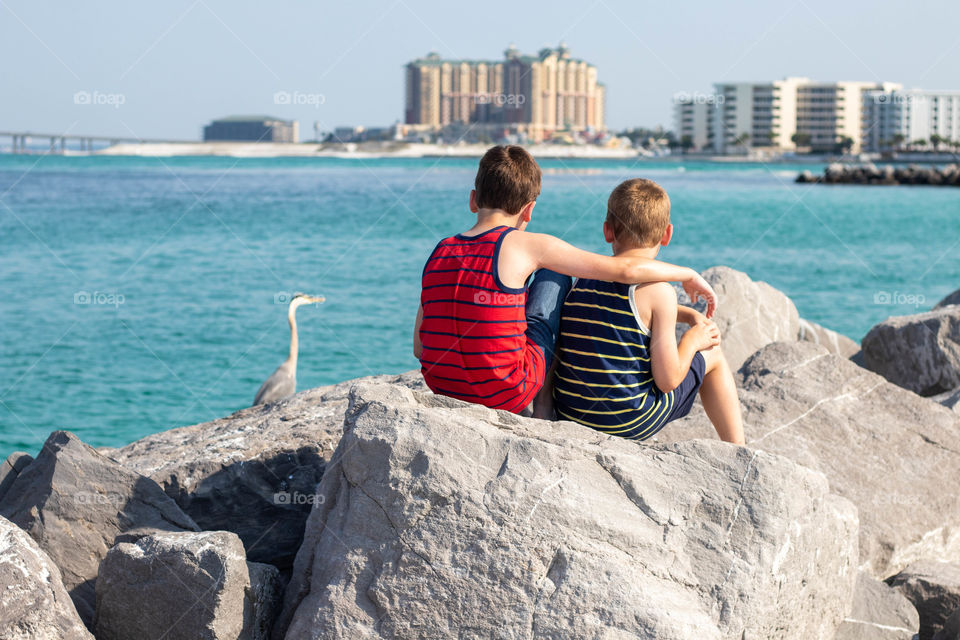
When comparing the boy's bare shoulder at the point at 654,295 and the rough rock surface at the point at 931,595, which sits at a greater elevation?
the boy's bare shoulder at the point at 654,295

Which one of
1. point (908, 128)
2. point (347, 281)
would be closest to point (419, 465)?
point (347, 281)

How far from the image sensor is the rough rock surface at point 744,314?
272 inches

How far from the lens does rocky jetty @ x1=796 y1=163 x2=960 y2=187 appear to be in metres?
66.1

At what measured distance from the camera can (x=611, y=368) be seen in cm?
388

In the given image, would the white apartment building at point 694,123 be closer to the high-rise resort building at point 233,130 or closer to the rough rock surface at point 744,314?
the high-rise resort building at point 233,130

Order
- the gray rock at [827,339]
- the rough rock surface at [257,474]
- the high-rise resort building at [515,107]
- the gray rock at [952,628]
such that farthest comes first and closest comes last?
the high-rise resort building at [515,107]
the gray rock at [827,339]
the rough rock surface at [257,474]
the gray rock at [952,628]

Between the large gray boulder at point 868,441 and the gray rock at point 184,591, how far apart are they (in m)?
2.24

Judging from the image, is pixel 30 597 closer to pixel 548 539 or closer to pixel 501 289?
pixel 548 539

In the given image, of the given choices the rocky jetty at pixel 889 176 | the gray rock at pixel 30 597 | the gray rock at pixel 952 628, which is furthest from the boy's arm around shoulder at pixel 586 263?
the rocky jetty at pixel 889 176

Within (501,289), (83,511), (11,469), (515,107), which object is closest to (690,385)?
(501,289)

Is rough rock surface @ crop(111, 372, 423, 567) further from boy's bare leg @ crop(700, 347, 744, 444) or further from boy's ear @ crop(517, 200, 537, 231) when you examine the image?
boy's bare leg @ crop(700, 347, 744, 444)

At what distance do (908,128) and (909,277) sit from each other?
109 metres

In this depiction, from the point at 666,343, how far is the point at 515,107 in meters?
57.3

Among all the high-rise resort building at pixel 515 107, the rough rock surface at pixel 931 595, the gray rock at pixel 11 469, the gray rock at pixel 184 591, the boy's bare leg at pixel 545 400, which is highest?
the high-rise resort building at pixel 515 107
